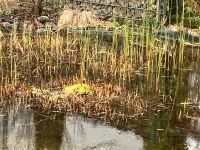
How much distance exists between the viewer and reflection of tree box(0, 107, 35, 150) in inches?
163

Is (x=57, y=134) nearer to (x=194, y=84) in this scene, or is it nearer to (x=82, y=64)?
(x=82, y=64)

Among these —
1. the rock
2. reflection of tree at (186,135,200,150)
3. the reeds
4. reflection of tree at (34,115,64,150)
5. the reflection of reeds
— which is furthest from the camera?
the rock

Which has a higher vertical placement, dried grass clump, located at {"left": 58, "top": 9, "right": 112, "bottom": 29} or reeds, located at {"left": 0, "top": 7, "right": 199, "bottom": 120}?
dried grass clump, located at {"left": 58, "top": 9, "right": 112, "bottom": 29}

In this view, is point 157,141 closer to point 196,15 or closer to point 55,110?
point 55,110

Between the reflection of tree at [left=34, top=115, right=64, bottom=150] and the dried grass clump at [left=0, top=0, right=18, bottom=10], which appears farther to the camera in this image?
the dried grass clump at [left=0, top=0, right=18, bottom=10]

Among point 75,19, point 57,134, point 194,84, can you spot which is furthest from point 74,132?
point 75,19

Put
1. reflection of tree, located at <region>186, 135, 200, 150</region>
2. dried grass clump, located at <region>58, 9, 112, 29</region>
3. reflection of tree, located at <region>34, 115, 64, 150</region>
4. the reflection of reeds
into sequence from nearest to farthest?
1. reflection of tree, located at <region>34, 115, 64, 150</region>
2. reflection of tree, located at <region>186, 135, 200, 150</region>
3. the reflection of reeds
4. dried grass clump, located at <region>58, 9, 112, 29</region>

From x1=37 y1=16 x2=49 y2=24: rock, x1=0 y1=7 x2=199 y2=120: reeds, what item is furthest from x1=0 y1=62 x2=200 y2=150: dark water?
x1=37 y1=16 x2=49 y2=24: rock

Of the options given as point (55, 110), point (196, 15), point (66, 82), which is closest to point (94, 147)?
point (55, 110)

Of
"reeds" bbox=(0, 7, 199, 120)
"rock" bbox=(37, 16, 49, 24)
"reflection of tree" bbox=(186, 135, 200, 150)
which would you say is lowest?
"reflection of tree" bbox=(186, 135, 200, 150)

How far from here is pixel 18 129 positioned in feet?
14.9

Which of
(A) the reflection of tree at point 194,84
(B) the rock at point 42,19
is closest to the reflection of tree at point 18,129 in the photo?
(A) the reflection of tree at point 194,84

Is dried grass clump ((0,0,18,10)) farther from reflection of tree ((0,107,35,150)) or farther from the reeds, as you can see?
reflection of tree ((0,107,35,150))

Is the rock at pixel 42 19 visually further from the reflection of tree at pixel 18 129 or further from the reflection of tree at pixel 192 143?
the reflection of tree at pixel 192 143
